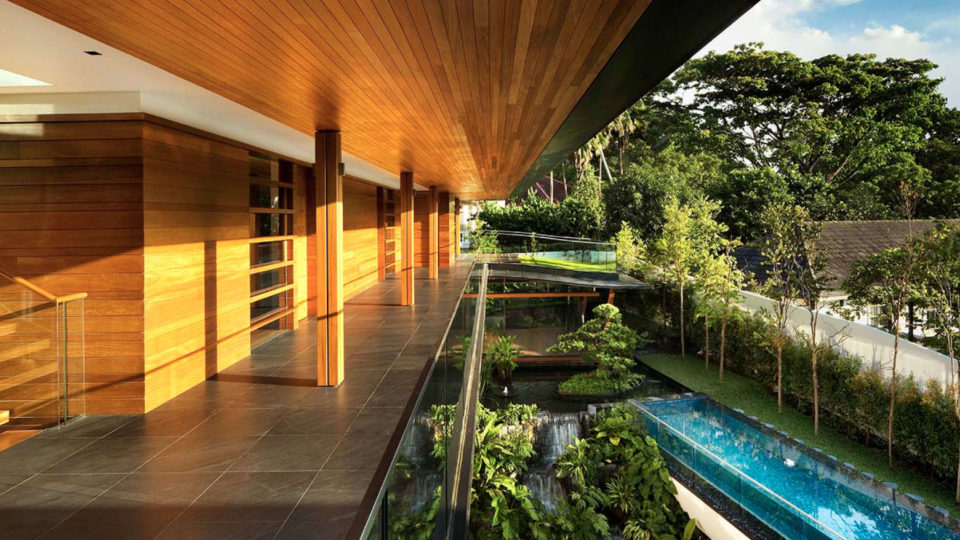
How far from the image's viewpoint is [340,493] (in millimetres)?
3615

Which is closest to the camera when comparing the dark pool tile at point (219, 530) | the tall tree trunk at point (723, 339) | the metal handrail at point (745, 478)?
the dark pool tile at point (219, 530)

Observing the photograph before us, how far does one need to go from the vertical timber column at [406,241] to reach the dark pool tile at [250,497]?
6763 millimetres

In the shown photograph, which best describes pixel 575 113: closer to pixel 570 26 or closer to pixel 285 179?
pixel 570 26

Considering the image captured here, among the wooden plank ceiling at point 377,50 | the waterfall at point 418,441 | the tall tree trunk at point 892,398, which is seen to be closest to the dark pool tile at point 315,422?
the waterfall at point 418,441

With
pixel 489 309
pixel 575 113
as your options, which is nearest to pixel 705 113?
pixel 489 309

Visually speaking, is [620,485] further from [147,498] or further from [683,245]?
[683,245]

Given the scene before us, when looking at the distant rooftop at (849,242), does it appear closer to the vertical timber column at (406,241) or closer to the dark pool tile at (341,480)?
the vertical timber column at (406,241)

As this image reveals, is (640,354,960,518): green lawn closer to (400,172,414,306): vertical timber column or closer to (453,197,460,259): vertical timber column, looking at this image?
(400,172,414,306): vertical timber column

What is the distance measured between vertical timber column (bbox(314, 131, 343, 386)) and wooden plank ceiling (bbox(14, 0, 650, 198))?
0.56 meters

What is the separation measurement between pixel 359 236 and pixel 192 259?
681 cm

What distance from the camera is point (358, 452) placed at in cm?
428

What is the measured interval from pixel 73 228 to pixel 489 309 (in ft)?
48.2

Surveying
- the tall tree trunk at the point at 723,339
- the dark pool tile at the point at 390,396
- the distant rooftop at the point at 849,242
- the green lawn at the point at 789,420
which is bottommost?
the green lawn at the point at 789,420

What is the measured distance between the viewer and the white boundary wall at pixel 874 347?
10.6 m
